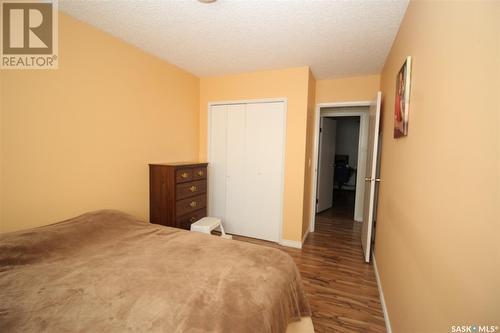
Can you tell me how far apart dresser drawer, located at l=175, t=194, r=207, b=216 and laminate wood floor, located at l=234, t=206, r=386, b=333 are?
2.78ft

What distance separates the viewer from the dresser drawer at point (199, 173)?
2814 millimetres

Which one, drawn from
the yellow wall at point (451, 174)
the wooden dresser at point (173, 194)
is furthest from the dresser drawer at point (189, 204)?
the yellow wall at point (451, 174)

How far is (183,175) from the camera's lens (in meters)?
2.59

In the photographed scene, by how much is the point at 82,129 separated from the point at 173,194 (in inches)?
A: 41.8

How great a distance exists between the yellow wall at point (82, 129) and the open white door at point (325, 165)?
2.91m

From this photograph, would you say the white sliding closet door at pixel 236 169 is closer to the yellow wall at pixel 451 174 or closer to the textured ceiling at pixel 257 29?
the textured ceiling at pixel 257 29

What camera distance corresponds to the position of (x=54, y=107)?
68.5 inches

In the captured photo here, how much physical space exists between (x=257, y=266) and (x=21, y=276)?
4.18 feet

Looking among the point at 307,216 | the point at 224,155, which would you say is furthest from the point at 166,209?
the point at 307,216

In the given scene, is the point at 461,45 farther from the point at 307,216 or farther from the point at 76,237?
the point at 307,216

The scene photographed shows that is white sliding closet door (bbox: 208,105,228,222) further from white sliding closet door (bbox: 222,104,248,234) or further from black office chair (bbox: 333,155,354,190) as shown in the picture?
black office chair (bbox: 333,155,354,190)

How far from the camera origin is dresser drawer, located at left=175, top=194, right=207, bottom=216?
2.52 m

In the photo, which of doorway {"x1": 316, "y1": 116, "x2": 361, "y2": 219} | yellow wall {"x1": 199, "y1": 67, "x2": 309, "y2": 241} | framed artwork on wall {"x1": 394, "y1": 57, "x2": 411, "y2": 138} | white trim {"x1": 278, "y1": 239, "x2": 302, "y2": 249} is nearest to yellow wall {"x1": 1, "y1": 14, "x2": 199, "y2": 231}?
yellow wall {"x1": 199, "y1": 67, "x2": 309, "y2": 241}

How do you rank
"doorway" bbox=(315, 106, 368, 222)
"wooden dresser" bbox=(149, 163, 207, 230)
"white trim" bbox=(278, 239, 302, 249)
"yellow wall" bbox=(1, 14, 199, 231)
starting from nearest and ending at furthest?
"yellow wall" bbox=(1, 14, 199, 231) → "wooden dresser" bbox=(149, 163, 207, 230) → "white trim" bbox=(278, 239, 302, 249) → "doorway" bbox=(315, 106, 368, 222)
